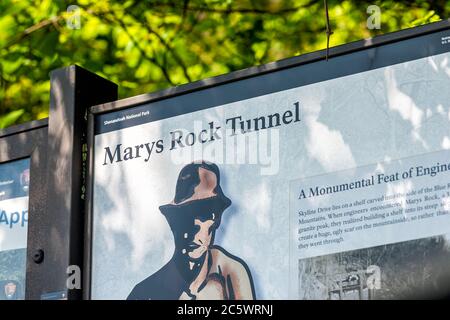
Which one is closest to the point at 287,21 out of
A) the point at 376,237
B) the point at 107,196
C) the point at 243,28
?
the point at 243,28

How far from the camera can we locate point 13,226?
4.45 meters

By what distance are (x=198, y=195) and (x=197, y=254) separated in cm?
21

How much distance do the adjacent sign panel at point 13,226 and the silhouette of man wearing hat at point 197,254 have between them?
60 centimetres

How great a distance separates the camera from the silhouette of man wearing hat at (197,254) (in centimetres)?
380

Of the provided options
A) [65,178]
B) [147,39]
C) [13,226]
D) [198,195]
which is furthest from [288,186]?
[147,39]

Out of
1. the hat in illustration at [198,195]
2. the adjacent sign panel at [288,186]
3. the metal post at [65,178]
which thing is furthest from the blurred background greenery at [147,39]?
the hat in illustration at [198,195]

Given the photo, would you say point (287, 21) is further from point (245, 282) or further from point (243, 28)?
point (245, 282)

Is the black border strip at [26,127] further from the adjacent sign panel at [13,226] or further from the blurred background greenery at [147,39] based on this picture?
the blurred background greenery at [147,39]

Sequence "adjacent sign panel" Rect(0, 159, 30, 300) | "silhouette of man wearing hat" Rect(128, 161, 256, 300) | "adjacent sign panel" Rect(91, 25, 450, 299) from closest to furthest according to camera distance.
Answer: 1. "adjacent sign panel" Rect(91, 25, 450, 299)
2. "silhouette of man wearing hat" Rect(128, 161, 256, 300)
3. "adjacent sign panel" Rect(0, 159, 30, 300)

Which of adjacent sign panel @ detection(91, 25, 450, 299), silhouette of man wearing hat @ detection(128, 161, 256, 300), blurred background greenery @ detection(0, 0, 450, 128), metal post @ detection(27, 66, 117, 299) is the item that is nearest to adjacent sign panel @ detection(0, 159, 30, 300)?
metal post @ detection(27, 66, 117, 299)

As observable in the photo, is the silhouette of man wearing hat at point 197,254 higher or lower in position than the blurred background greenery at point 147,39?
lower

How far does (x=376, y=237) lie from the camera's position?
Result: 11.5 feet

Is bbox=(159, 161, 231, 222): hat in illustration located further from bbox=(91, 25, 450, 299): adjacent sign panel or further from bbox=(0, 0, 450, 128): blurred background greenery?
bbox=(0, 0, 450, 128): blurred background greenery

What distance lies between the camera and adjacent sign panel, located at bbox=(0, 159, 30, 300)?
14.3 ft
